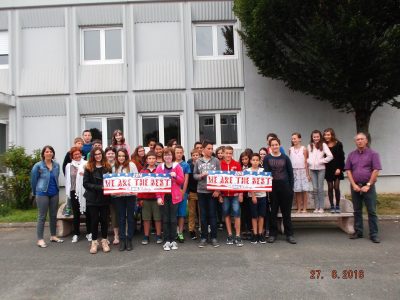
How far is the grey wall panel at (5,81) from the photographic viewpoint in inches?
487

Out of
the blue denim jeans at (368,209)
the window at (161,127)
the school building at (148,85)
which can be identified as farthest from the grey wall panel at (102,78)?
the blue denim jeans at (368,209)

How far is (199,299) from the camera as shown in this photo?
173 inches

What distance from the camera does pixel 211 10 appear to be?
1238cm

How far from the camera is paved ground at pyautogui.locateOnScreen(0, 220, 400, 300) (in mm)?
4609

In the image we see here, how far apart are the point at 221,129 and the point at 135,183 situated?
6260 millimetres

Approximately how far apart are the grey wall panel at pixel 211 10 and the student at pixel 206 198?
23.2 ft

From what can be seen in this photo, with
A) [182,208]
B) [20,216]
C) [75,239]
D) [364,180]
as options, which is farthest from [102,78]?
[364,180]

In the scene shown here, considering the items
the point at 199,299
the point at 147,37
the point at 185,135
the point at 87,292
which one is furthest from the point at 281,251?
the point at 147,37

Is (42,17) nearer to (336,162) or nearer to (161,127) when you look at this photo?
(161,127)

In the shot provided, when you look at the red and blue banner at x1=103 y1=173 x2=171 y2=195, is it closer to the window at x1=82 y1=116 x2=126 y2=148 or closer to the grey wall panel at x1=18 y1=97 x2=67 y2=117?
the window at x1=82 y1=116 x2=126 y2=148

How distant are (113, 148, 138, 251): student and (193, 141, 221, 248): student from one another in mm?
1244

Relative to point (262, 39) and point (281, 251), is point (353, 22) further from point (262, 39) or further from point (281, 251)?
point (281, 251)

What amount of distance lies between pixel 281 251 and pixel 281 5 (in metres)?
5.76

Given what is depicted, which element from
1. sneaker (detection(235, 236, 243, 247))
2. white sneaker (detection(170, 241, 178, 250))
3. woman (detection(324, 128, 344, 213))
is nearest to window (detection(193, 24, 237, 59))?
woman (detection(324, 128, 344, 213))
